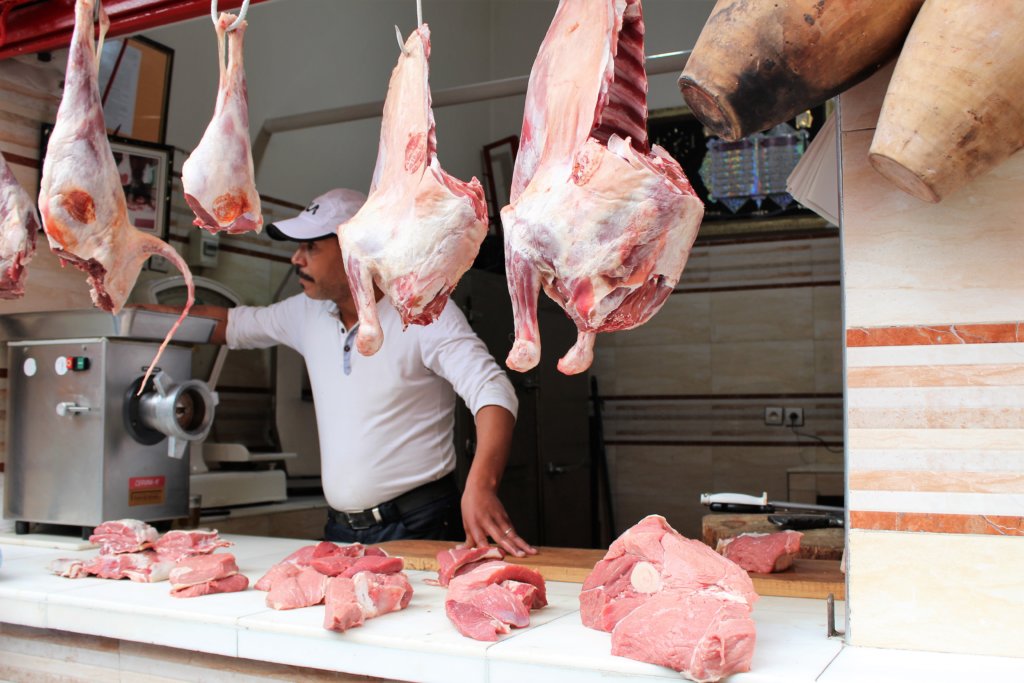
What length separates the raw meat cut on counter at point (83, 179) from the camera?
2527 millimetres

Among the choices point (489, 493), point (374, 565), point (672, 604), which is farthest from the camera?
point (489, 493)

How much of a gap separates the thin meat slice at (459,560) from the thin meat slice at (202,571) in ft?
1.87

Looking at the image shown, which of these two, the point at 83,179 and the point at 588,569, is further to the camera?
the point at 588,569

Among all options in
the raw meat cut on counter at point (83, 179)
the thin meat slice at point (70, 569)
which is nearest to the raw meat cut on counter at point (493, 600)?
the raw meat cut on counter at point (83, 179)

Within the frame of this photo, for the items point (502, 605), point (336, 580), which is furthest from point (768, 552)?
point (336, 580)

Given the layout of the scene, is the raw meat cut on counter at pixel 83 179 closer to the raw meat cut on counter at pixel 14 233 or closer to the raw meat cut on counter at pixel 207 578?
the raw meat cut on counter at pixel 14 233

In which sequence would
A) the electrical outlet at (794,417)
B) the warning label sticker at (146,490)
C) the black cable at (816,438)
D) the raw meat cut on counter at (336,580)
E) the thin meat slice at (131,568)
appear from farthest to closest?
the electrical outlet at (794,417) < the black cable at (816,438) < the warning label sticker at (146,490) < the thin meat slice at (131,568) < the raw meat cut on counter at (336,580)

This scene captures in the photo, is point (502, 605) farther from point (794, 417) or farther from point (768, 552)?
point (794, 417)

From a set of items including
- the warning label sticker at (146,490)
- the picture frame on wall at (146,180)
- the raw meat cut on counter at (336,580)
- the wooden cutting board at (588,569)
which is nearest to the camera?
the raw meat cut on counter at (336,580)

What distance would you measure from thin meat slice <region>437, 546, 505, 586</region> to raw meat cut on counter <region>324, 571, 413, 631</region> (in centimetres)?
21

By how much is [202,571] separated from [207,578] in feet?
0.13

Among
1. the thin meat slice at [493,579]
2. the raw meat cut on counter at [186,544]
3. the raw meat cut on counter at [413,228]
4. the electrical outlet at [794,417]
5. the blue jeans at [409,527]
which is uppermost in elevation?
the raw meat cut on counter at [413,228]

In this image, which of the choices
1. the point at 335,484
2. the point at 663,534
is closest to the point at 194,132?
the point at 335,484

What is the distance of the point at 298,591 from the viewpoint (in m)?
2.39
